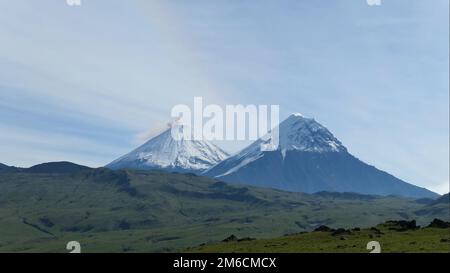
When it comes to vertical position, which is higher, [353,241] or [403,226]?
[403,226]

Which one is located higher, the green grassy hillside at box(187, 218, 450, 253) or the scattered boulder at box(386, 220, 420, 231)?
the scattered boulder at box(386, 220, 420, 231)

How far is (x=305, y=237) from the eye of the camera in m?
136

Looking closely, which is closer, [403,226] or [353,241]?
[353,241]

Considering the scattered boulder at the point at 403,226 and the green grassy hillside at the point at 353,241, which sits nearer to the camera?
the green grassy hillside at the point at 353,241

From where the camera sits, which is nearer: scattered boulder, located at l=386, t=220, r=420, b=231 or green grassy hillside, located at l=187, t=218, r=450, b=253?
green grassy hillside, located at l=187, t=218, r=450, b=253

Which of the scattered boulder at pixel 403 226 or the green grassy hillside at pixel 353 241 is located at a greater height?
the scattered boulder at pixel 403 226
